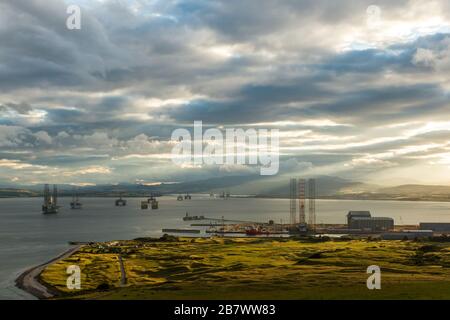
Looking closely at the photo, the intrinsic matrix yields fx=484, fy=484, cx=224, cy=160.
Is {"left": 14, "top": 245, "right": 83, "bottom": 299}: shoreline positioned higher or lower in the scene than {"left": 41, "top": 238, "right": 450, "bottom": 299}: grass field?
lower

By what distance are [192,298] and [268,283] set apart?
14.6 metres

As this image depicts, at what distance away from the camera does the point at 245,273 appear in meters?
83.1

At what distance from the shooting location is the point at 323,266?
293ft

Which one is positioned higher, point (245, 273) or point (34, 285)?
point (245, 273)

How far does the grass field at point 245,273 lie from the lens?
56156 millimetres

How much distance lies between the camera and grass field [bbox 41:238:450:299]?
184 ft

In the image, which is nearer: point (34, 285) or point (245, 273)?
point (245, 273)

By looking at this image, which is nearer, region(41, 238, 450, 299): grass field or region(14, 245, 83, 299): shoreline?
region(41, 238, 450, 299): grass field

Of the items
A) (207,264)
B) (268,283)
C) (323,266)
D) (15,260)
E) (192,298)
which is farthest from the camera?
(15,260)
